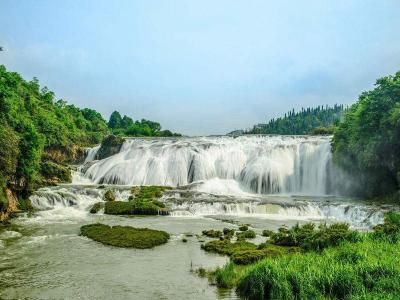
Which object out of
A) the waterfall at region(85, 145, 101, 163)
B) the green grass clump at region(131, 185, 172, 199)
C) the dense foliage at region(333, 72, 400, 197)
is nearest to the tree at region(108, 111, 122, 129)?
the waterfall at region(85, 145, 101, 163)

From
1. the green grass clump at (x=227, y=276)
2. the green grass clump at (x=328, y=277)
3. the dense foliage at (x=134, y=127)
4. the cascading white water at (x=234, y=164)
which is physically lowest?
the green grass clump at (x=227, y=276)

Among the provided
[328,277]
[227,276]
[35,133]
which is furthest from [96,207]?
[328,277]

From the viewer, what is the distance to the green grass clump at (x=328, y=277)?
1042 centimetres

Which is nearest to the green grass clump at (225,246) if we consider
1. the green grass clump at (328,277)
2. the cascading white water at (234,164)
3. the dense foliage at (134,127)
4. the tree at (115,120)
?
the green grass clump at (328,277)

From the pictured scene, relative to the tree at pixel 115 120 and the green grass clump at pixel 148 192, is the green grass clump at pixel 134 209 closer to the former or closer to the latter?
the green grass clump at pixel 148 192

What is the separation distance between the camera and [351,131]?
37625 mm

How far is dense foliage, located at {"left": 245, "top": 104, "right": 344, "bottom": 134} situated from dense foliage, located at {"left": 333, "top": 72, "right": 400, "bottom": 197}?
270 ft

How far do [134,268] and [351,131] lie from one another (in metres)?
28.3

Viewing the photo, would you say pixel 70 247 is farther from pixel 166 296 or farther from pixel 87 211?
pixel 87 211

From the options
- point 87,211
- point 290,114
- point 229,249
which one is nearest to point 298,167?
point 87,211

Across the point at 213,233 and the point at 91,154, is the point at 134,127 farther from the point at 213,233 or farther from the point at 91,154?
→ the point at 213,233

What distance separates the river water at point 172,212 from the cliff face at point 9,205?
904 millimetres

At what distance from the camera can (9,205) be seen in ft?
87.5

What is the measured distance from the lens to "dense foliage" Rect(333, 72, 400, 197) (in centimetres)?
3288
